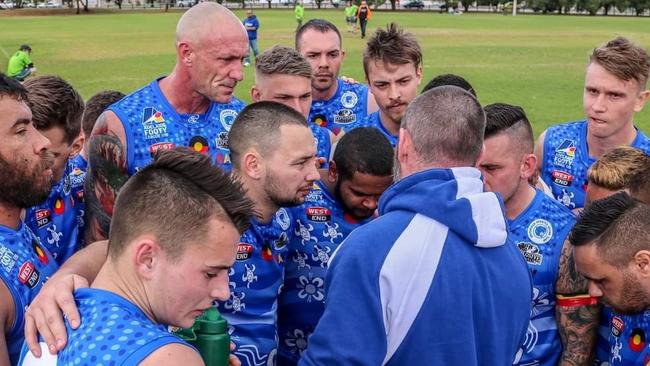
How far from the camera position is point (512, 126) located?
14.2 feet

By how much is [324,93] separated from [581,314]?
12.7 ft

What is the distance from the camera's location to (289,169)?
13.3 ft

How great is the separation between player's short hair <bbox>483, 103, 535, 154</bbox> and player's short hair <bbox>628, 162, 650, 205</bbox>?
2.08ft

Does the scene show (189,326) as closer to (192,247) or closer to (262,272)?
(192,247)

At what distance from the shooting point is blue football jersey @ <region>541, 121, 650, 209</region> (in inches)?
224

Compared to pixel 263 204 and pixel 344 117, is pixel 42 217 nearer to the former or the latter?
pixel 263 204

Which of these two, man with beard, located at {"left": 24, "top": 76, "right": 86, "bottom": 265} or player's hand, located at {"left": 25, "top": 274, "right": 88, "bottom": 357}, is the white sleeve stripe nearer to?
player's hand, located at {"left": 25, "top": 274, "right": 88, "bottom": 357}

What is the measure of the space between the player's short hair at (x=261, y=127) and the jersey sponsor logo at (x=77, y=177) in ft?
4.47

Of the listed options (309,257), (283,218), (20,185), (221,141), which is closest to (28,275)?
(20,185)

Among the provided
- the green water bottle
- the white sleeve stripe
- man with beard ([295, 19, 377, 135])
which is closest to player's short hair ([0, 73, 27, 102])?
the green water bottle

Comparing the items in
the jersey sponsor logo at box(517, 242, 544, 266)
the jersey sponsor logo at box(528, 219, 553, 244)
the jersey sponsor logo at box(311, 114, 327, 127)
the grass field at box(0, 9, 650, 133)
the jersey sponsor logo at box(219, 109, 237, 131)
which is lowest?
the grass field at box(0, 9, 650, 133)

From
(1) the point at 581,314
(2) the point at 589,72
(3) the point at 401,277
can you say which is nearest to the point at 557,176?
(2) the point at 589,72

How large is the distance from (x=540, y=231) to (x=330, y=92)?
11.5 ft

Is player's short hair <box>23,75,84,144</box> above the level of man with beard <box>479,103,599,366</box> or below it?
above
